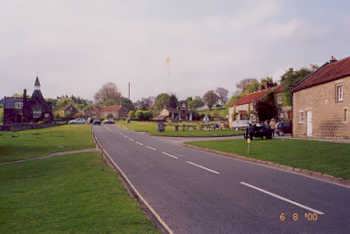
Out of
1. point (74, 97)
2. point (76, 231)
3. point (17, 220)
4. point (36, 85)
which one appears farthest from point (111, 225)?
point (74, 97)

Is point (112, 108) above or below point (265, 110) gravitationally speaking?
above

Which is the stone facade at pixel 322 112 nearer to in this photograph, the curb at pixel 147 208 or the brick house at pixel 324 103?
the brick house at pixel 324 103

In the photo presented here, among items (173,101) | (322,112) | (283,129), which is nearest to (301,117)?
(322,112)

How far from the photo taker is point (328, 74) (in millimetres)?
35750

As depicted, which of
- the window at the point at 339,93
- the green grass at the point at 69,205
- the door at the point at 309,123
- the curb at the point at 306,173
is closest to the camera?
the green grass at the point at 69,205

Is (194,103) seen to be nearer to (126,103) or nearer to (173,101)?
(173,101)

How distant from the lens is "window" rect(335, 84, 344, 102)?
32.5m

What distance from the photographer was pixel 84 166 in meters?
17.6

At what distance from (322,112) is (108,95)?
13617 cm

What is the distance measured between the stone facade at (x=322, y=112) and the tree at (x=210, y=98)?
384 ft

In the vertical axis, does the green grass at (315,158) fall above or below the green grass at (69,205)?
above

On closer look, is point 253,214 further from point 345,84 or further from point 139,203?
point 345,84

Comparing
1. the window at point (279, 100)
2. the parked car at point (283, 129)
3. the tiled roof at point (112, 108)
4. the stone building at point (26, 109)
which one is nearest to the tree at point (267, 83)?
the window at point (279, 100)

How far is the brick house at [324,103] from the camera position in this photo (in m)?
32.2
